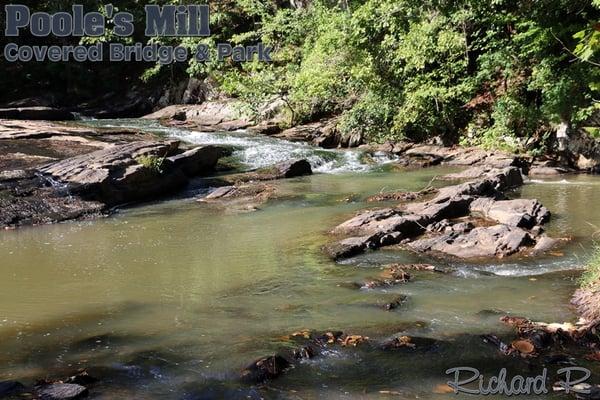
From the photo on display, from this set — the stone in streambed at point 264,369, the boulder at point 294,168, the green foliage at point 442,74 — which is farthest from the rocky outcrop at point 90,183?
the stone in streambed at point 264,369

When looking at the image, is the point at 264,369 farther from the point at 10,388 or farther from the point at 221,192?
the point at 221,192

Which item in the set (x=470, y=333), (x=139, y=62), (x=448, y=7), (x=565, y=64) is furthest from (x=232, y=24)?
(x=470, y=333)

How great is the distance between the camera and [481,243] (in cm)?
771

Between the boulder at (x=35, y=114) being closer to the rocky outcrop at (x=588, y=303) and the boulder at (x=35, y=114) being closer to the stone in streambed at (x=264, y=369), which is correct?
the stone in streambed at (x=264, y=369)

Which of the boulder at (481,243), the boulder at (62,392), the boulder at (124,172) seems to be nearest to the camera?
the boulder at (62,392)

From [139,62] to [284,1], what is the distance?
32.7 feet

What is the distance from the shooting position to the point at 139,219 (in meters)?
11.2

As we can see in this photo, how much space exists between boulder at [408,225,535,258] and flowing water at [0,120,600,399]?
12.5 inches

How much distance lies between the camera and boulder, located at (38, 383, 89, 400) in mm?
3873

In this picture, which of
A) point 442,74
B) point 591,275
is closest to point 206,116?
point 442,74

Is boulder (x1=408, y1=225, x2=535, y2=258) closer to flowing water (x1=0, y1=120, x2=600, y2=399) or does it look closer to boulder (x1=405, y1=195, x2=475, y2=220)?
flowing water (x1=0, y1=120, x2=600, y2=399)

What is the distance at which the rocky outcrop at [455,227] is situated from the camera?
7.68 m

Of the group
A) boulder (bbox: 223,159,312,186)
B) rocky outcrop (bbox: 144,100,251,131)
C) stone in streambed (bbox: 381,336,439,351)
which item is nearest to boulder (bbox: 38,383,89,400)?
stone in streambed (bbox: 381,336,439,351)

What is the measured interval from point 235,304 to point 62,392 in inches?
91.0
